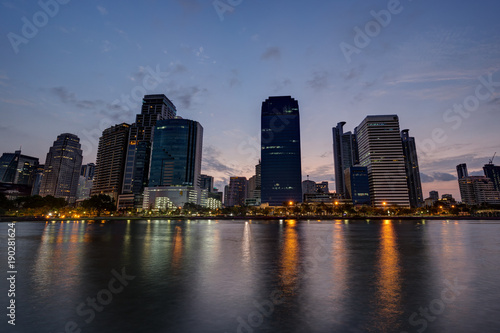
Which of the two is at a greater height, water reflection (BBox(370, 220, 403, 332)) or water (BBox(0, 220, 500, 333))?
water reflection (BBox(370, 220, 403, 332))

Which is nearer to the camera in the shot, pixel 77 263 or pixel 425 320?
pixel 425 320

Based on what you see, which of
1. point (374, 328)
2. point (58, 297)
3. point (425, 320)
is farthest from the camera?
point (58, 297)

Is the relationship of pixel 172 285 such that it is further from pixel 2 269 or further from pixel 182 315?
pixel 2 269

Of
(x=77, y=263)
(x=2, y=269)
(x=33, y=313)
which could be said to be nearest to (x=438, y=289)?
(x=33, y=313)

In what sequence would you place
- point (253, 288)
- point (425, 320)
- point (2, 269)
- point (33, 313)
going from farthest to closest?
point (2, 269) → point (253, 288) → point (33, 313) → point (425, 320)

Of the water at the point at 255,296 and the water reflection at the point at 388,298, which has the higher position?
the water reflection at the point at 388,298

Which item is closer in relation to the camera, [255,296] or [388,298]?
[388,298]

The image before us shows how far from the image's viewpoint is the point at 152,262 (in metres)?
24.0

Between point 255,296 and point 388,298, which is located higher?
point 388,298

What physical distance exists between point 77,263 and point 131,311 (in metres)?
15.5

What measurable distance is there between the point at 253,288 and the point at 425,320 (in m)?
8.83

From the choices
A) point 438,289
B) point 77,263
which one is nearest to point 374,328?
point 438,289

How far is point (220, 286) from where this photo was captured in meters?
16.0

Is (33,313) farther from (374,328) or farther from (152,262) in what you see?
(374,328)
